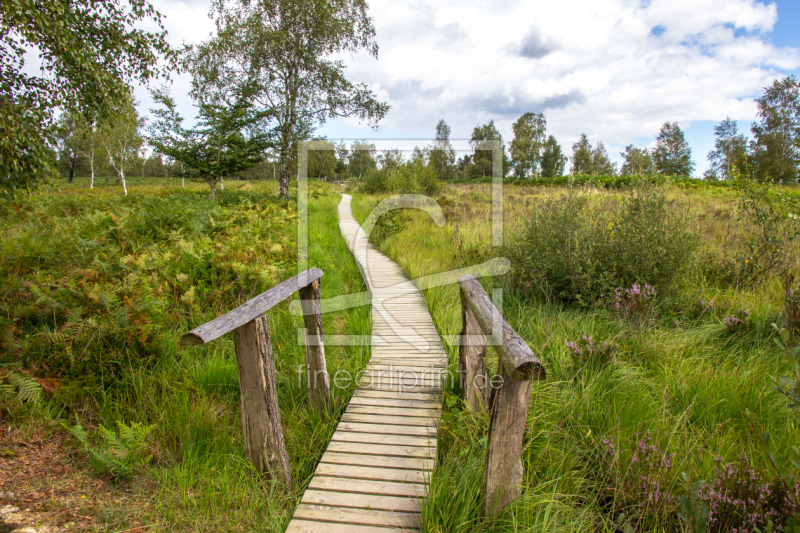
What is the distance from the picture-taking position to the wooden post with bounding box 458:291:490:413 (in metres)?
3.24

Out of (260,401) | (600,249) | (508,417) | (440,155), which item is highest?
(440,155)

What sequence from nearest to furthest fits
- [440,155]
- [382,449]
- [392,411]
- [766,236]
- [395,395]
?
1. [382,449]
2. [392,411]
3. [395,395]
4. [766,236]
5. [440,155]

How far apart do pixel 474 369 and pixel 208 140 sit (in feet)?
49.9

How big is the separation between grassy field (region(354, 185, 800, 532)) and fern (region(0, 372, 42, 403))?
3178 mm

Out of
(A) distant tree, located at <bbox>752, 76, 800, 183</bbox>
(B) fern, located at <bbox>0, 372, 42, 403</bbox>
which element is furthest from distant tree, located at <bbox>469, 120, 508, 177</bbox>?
(A) distant tree, located at <bbox>752, 76, 800, 183</bbox>

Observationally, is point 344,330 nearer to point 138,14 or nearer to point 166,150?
point 138,14

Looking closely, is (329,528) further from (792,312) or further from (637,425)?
(792,312)

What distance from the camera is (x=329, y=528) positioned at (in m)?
2.16

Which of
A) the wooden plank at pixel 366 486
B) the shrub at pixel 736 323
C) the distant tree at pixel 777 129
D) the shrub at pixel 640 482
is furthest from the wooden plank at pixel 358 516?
the distant tree at pixel 777 129

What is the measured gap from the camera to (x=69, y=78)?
6.35 metres

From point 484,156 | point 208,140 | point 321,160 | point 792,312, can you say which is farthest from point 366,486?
point 321,160

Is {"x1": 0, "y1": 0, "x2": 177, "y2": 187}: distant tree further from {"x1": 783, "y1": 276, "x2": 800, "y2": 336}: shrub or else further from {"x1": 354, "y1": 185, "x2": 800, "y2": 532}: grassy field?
{"x1": 783, "y1": 276, "x2": 800, "y2": 336}: shrub

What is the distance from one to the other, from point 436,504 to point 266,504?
112 centimetres

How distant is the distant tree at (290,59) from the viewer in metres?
15.2
